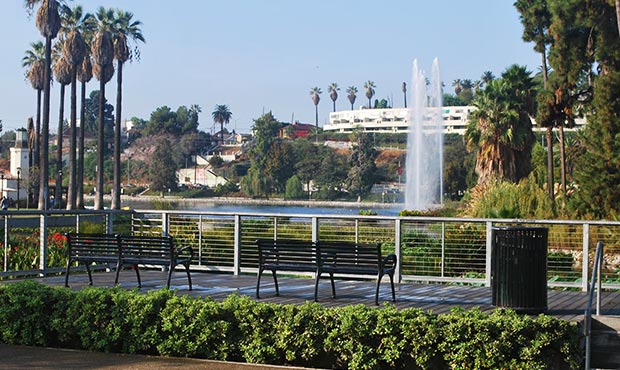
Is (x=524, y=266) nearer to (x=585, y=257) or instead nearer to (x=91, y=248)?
(x=585, y=257)

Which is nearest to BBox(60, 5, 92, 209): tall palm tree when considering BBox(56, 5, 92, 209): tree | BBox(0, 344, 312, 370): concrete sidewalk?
BBox(56, 5, 92, 209): tree

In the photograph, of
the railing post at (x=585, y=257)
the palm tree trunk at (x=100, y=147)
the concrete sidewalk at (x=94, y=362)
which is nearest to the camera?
the concrete sidewalk at (x=94, y=362)

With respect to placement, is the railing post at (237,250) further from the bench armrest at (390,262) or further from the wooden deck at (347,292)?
the bench armrest at (390,262)

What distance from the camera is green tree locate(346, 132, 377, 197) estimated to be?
139 m

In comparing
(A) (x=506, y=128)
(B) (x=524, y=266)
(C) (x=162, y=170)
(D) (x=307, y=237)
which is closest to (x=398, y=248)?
(B) (x=524, y=266)

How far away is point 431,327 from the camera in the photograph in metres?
9.30

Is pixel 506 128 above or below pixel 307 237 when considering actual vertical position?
above

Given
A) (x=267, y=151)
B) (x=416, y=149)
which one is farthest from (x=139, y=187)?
(x=416, y=149)

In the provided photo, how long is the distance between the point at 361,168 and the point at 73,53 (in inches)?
2749

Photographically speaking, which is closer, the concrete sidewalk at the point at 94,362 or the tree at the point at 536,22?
the concrete sidewalk at the point at 94,362

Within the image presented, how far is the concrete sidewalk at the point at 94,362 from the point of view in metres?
9.60

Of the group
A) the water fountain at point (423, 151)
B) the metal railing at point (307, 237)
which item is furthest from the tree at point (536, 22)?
the metal railing at point (307, 237)

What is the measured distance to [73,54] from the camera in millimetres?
77062

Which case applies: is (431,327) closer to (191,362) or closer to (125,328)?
(191,362)
